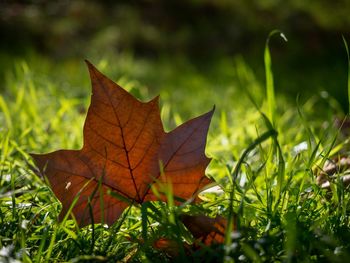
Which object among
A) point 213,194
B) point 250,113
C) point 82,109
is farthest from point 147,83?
point 213,194

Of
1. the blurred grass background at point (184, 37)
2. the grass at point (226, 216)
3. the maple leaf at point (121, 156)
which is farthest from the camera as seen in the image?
the blurred grass background at point (184, 37)

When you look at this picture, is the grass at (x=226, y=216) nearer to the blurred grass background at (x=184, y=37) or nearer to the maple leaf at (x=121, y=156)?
the maple leaf at (x=121, y=156)

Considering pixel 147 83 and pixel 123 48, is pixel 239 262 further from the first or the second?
pixel 123 48

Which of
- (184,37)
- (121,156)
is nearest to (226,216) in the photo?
(121,156)

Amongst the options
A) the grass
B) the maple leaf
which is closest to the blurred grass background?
the grass

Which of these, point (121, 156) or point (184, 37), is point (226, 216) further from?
point (184, 37)

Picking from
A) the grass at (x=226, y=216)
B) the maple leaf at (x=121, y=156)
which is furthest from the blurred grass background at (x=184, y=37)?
the maple leaf at (x=121, y=156)

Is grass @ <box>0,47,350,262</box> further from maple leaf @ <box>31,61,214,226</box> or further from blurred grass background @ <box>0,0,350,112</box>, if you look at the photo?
blurred grass background @ <box>0,0,350,112</box>
